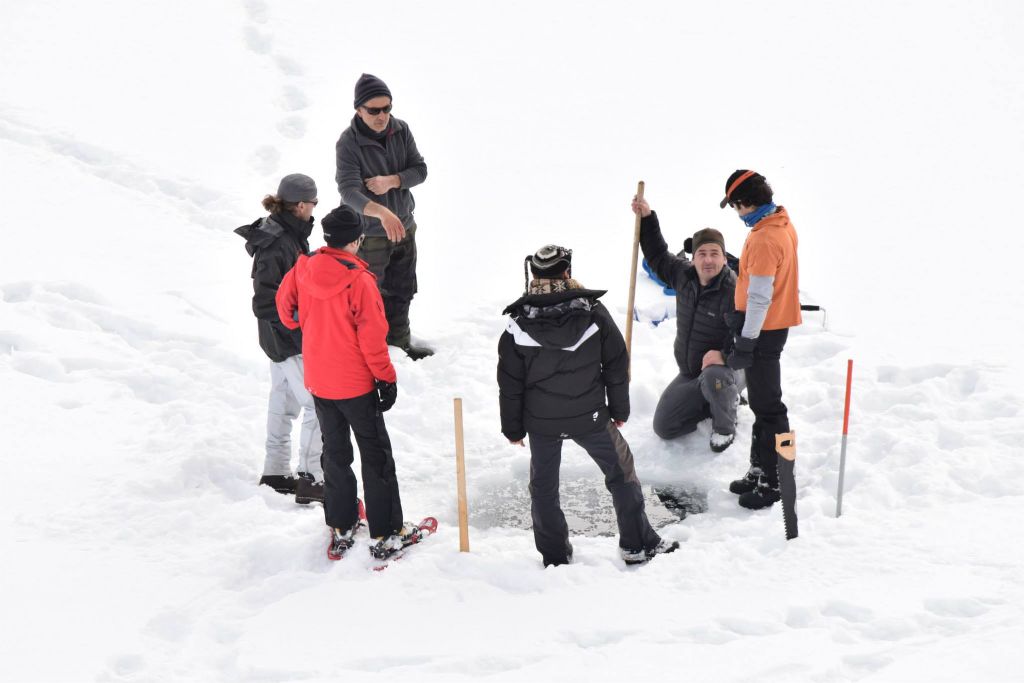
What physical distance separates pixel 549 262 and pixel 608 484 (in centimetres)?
135

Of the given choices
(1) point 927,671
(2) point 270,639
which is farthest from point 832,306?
(2) point 270,639

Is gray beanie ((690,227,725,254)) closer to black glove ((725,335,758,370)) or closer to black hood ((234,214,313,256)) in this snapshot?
black glove ((725,335,758,370))

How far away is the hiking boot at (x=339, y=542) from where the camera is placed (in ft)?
15.5

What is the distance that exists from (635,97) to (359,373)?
11455 millimetres

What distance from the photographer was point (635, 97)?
48.0ft

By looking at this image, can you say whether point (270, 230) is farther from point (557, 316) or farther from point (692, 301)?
point (692, 301)

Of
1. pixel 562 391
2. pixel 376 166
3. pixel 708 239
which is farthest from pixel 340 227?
pixel 708 239

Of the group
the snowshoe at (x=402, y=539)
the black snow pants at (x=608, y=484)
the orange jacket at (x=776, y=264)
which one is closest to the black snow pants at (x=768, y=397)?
the orange jacket at (x=776, y=264)

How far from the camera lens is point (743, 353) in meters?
5.25

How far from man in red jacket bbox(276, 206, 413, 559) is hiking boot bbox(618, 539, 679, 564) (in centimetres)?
126

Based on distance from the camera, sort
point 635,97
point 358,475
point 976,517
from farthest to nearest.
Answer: point 635,97, point 358,475, point 976,517

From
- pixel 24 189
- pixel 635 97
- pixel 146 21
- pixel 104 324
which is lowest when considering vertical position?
pixel 104 324

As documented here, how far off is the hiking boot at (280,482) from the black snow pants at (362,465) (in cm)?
77

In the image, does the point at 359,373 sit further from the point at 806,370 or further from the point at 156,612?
the point at 806,370
